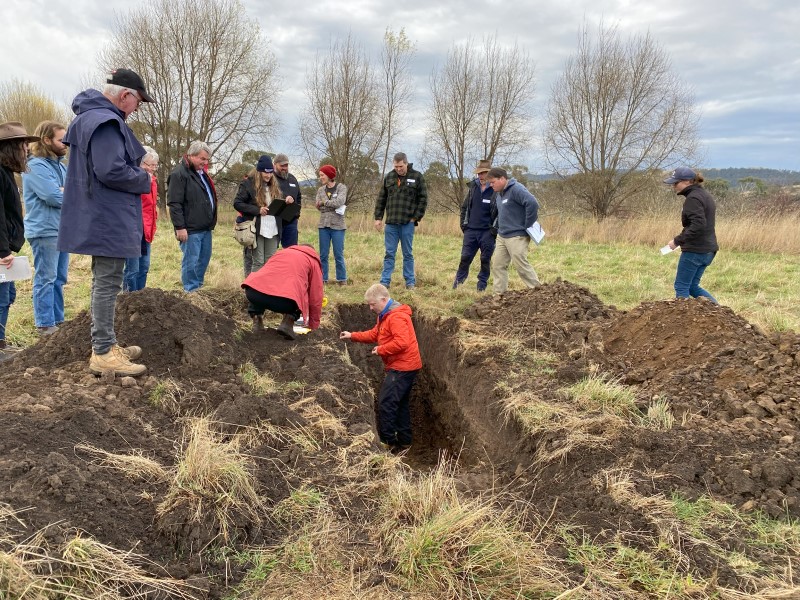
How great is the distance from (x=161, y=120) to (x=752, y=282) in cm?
Result: 2038

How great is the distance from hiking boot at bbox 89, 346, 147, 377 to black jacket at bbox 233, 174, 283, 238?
133 inches

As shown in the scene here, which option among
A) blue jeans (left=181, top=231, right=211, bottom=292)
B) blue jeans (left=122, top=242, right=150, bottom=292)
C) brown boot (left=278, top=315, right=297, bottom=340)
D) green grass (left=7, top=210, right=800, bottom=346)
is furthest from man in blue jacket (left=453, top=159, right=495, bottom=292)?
blue jeans (left=122, top=242, right=150, bottom=292)

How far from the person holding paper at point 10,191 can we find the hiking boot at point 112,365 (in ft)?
4.78

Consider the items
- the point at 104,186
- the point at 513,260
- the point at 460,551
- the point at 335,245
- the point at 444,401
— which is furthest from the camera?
the point at 335,245

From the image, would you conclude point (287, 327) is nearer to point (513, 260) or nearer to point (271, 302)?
point (271, 302)

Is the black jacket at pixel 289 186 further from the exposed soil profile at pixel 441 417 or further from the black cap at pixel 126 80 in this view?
the black cap at pixel 126 80

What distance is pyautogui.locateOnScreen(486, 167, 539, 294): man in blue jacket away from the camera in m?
6.97

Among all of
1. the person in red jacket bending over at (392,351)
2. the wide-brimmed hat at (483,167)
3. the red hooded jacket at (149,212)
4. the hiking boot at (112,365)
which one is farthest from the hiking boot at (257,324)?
the wide-brimmed hat at (483,167)

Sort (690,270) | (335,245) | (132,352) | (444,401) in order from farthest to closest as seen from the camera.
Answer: (335,245), (690,270), (444,401), (132,352)

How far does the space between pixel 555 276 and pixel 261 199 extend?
5.88 m

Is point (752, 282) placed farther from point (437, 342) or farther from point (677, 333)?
point (437, 342)

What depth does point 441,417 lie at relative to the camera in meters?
6.28

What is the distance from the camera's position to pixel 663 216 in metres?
16.5

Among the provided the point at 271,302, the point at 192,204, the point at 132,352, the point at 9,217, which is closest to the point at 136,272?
the point at 192,204
